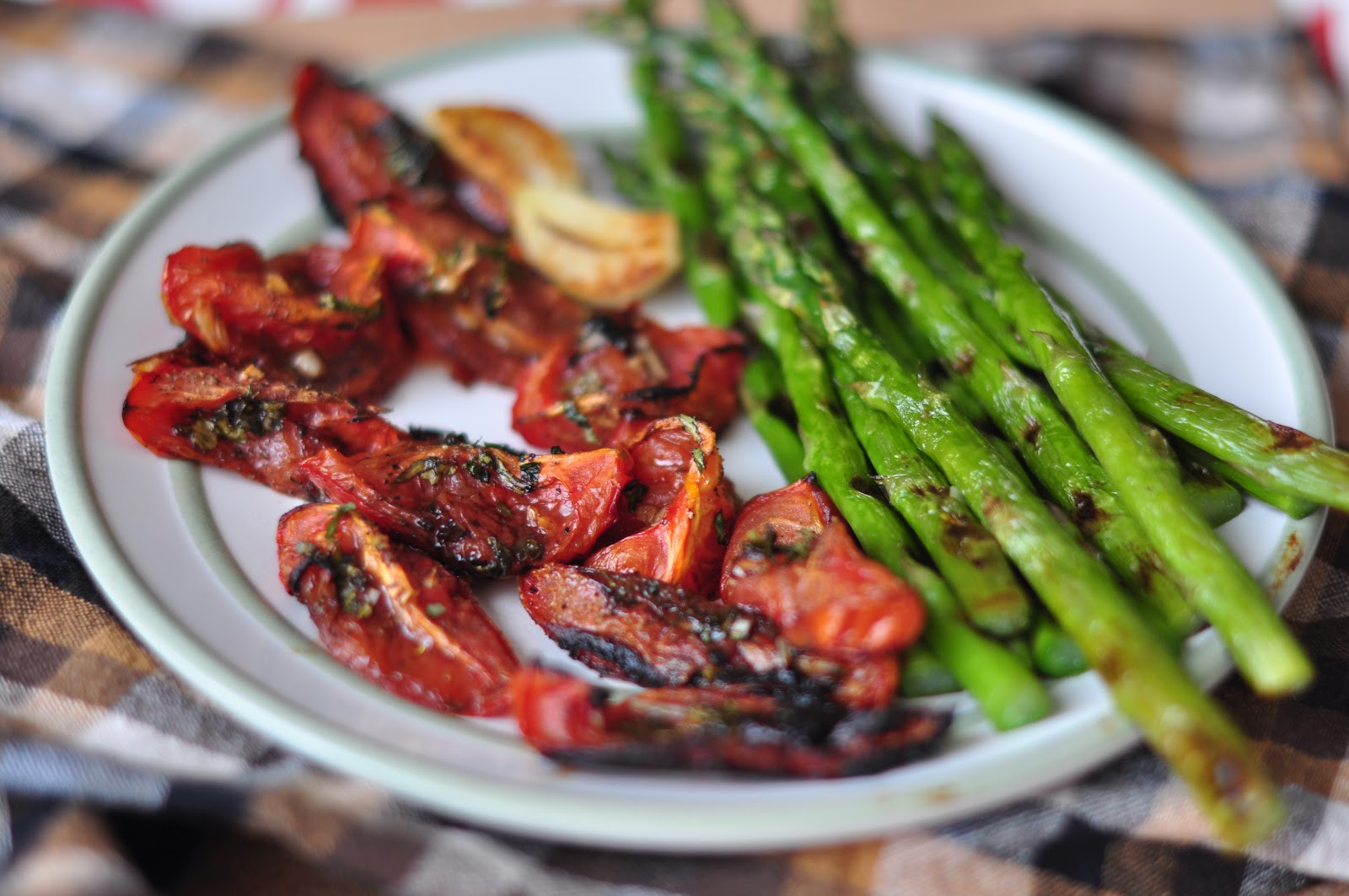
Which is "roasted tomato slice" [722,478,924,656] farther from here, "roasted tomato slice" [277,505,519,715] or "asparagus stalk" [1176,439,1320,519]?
"asparagus stalk" [1176,439,1320,519]

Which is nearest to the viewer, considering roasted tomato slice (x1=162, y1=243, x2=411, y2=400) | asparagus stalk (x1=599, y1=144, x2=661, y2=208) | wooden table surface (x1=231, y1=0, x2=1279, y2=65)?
roasted tomato slice (x1=162, y1=243, x2=411, y2=400)

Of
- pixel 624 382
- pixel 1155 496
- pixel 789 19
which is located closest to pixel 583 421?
pixel 624 382

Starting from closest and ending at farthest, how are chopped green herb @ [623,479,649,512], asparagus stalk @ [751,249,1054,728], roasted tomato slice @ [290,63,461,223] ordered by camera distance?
asparagus stalk @ [751,249,1054,728] < chopped green herb @ [623,479,649,512] < roasted tomato slice @ [290,63,461,223]

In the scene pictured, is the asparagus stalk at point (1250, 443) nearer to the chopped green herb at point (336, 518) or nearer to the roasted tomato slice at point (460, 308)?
the roasted tomato slice at point (460, 308)

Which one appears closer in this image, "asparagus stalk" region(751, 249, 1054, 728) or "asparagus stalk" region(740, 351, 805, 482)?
"asparagus stalk" region(751, 249, 1054, 728)

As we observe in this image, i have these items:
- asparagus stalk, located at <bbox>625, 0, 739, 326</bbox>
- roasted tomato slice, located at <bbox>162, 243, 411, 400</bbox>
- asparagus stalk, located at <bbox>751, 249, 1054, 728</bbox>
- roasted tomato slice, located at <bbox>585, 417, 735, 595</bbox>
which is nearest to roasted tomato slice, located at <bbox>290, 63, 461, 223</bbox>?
roasted tomato slice, located at <bbox>162, 243, 411, 400</bbox>

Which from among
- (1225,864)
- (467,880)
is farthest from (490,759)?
(1225,864)

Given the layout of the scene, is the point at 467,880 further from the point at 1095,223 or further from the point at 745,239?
the point at 1095,223
